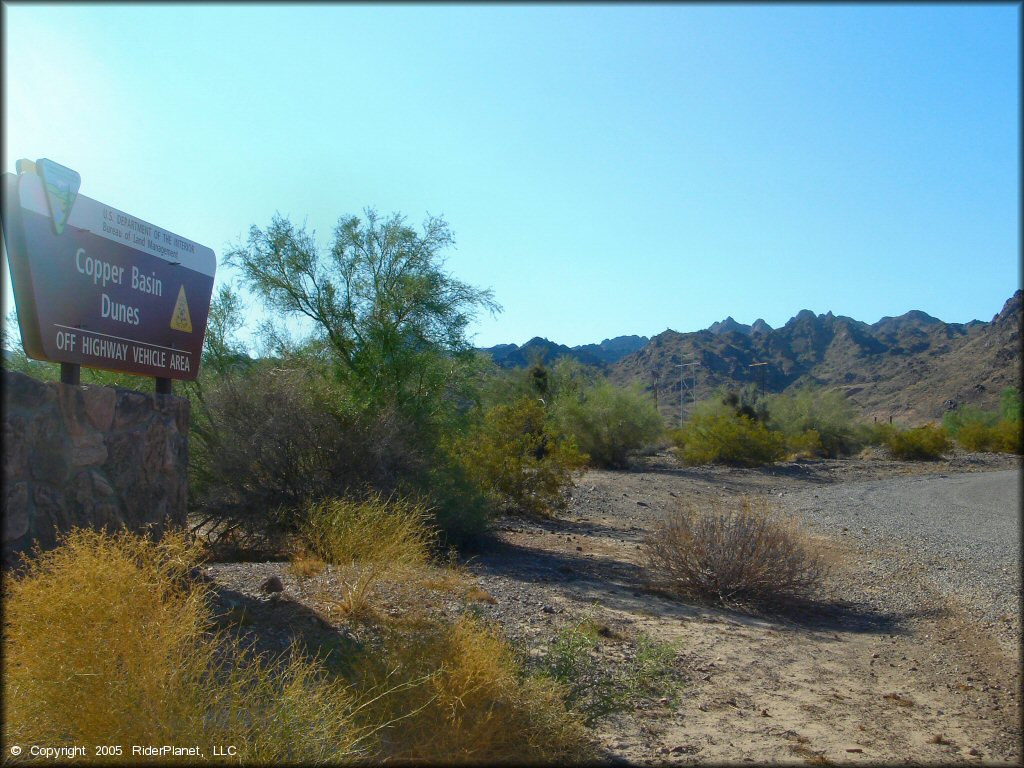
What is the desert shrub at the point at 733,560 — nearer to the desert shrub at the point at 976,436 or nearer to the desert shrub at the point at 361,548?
the desert shrub at the point at 361,548

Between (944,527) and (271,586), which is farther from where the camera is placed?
(944,527)

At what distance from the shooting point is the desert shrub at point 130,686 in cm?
390

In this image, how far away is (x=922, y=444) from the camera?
166 feet

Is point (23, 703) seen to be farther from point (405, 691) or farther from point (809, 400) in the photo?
point (809, 400)

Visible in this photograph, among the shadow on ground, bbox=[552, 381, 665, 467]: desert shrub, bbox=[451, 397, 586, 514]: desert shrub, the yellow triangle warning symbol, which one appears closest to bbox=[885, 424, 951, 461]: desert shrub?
bbox=[552, 381, 665, 467]: desert shrub

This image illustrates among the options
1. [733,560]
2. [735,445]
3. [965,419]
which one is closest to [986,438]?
[965,419]

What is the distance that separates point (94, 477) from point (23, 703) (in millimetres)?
3043

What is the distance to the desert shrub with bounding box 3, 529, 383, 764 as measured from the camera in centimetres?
390

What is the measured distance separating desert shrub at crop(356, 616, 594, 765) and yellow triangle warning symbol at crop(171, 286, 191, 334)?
4.46 meters

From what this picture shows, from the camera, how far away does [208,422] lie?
41.0 feet

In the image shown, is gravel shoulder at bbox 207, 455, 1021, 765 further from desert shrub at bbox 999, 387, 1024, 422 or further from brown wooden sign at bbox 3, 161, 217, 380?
desert shrub at bbox 999, 387, 1024, 422

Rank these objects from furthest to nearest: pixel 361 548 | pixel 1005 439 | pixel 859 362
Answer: pixel 859 362, pixel 1005 439, pixel 361 548

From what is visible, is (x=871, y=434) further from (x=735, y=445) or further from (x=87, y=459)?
(x=87, y=459)

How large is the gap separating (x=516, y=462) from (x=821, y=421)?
4436 centimetres
